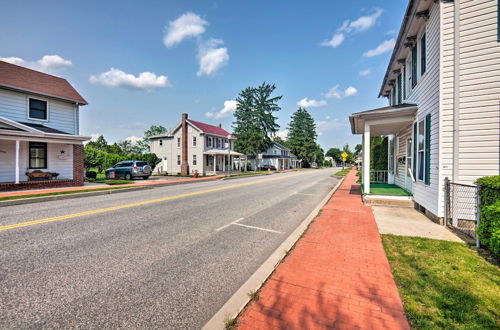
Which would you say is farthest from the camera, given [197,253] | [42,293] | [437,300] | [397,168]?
[397,168]

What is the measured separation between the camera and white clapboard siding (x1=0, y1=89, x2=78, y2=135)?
1398 cm

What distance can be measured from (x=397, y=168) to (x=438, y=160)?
7935mm

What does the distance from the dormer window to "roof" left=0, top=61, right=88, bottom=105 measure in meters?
0.83

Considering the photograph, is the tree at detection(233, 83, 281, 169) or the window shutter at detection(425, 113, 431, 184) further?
the tree at detection(233, 83, 281, 169)

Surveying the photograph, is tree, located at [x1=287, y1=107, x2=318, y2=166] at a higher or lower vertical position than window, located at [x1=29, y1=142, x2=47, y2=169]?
higher

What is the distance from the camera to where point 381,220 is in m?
6.89

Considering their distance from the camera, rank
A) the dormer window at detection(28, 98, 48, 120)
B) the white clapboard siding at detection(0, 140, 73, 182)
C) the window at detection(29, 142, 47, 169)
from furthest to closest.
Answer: the dormer window at detection(28, 98, 48, 120)
the window at detection(29, 142, 47, 169)
the white clapboard siding at detection(0, 140, 73, 182)

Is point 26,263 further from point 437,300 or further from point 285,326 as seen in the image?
point 437,300

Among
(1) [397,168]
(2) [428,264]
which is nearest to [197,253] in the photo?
(2) [428,264]

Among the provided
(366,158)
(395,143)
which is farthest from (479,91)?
(395,143)

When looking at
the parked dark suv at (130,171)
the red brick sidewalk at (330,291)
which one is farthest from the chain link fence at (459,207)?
the parked dark suv at (130,171)

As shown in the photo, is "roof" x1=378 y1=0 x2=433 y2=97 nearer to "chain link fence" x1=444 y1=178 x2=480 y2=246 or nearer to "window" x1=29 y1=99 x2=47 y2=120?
"chain link fence" x1=444 y1=178 x2=480 y2=246

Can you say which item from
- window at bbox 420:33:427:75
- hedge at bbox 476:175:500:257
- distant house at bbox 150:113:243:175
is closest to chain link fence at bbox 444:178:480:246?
hedge at bbox 476:175:500:257

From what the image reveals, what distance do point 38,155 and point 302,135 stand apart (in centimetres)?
6111
